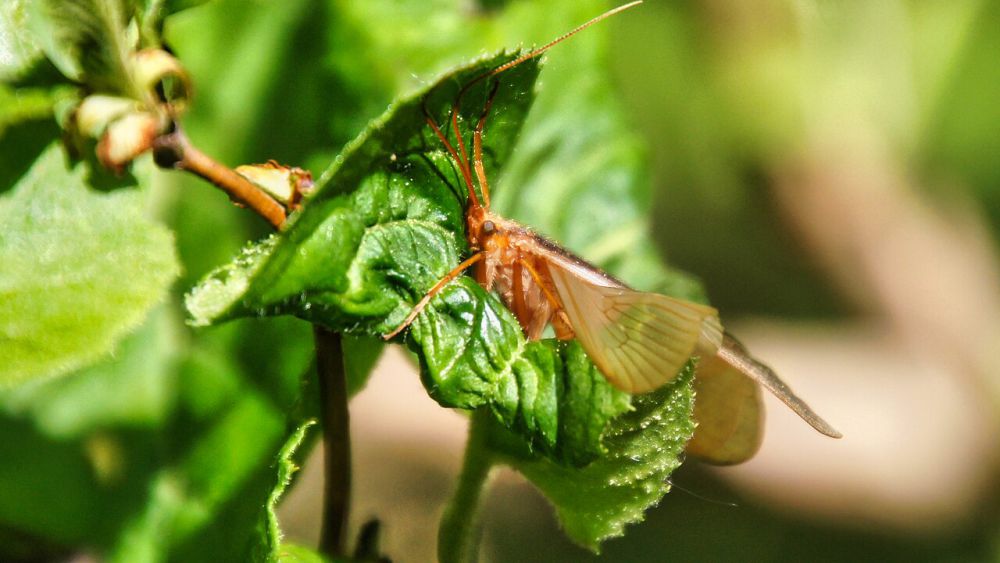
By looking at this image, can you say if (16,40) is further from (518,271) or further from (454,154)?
(518,271)

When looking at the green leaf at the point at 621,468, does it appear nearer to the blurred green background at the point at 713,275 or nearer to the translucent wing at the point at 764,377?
the translucent wing at the point at 764,377

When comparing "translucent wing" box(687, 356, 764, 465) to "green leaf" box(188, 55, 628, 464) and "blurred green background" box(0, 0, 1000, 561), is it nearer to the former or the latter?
"green leaf" box(188, 55, 628, 464)

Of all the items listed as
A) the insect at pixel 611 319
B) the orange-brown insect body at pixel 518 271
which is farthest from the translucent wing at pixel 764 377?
the orange-brown insect body at pixel 518 271

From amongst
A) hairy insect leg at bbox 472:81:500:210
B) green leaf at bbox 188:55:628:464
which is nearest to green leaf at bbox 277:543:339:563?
green leaf at bbox 188:55:628:464

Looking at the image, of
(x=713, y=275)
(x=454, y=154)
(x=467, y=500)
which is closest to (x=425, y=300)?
(x=454, y=154)

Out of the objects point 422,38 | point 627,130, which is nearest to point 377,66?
point 422,38
